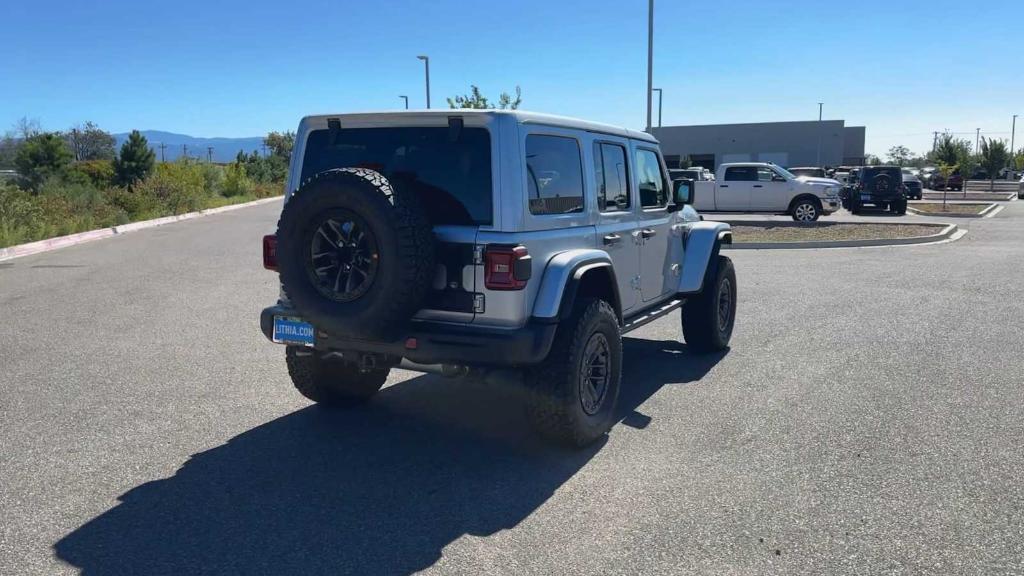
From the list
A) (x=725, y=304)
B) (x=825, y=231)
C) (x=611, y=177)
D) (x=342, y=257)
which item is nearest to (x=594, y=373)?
(x=611, y=177)

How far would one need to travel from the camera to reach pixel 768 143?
68.5m

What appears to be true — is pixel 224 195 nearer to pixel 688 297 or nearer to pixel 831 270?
pixel 831 270

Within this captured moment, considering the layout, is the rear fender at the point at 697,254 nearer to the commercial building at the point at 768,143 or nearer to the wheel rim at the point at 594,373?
the wheel rim at the point at 594,373

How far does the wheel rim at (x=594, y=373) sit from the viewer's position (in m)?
5.11

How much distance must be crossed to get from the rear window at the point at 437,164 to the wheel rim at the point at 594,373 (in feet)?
3.56

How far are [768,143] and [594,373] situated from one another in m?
67.5

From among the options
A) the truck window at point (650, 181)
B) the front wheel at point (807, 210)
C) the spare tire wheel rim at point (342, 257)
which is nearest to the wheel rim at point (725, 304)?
the truck window at point (650, 181)

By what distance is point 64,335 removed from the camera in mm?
8578

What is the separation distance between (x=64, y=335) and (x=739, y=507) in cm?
718

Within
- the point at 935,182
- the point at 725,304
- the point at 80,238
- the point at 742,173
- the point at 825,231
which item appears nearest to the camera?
the point at 725,304

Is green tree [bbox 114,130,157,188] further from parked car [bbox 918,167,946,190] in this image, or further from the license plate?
the license plate

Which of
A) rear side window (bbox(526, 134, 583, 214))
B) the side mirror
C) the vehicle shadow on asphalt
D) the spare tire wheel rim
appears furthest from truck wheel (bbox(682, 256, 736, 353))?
the spare tire wheel rim

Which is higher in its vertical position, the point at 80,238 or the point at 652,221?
the point at 652,221

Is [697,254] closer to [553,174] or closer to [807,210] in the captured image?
[553,174]
